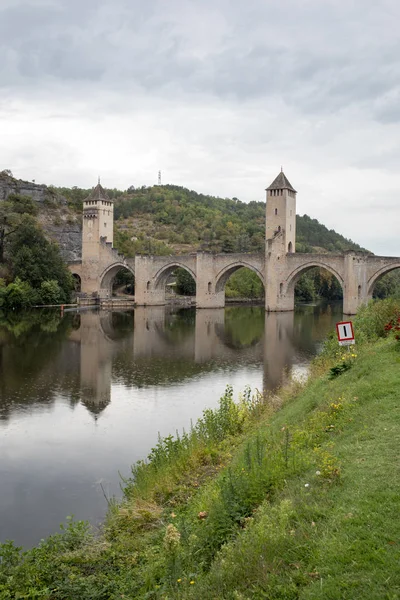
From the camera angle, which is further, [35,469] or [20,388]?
[20,388]

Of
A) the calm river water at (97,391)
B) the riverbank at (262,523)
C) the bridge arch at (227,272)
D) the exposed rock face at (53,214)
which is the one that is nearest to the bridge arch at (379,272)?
the bridge arch at (227,272)

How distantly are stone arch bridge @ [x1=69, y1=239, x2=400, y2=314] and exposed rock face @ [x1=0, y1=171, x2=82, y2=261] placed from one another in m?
7.35

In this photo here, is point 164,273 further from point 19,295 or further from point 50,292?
point 19,295

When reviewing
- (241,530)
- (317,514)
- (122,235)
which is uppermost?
(122,235)

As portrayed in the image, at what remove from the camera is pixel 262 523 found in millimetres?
4566

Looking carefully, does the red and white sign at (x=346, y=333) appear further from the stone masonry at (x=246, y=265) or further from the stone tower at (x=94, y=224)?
the stone tower at (x=94, y=224)

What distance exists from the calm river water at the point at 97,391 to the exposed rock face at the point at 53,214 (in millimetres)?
26811

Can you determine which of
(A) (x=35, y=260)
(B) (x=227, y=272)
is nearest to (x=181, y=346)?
(B) (x=227, y=272)

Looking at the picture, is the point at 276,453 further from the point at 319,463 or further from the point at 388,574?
the point at 388,574

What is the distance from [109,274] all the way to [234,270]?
12562mm

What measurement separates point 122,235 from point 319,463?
6085cm

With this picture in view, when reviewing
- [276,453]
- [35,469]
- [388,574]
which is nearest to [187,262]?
[35,469]

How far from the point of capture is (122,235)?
6500 centimetres

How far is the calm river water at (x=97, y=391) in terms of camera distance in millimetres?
8453
